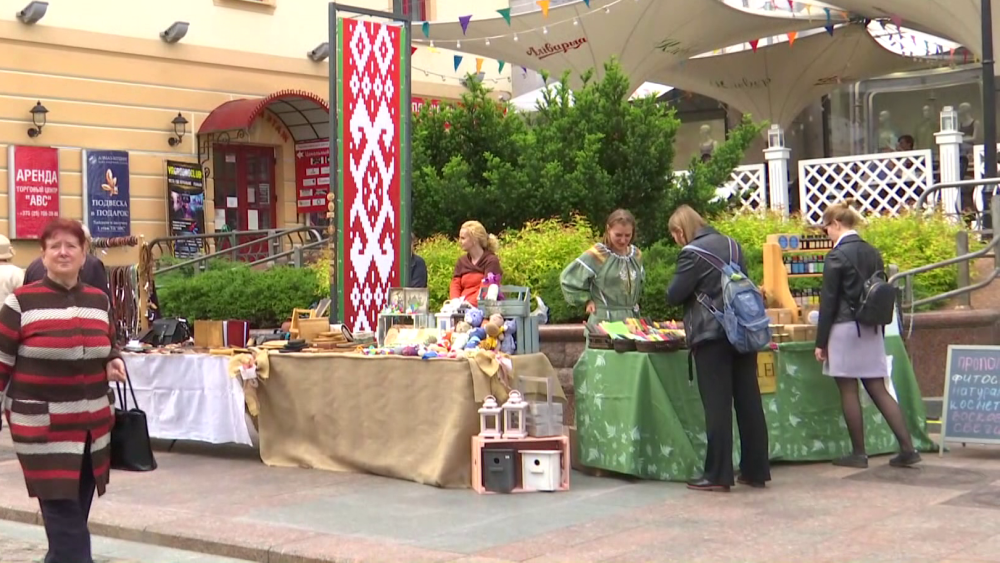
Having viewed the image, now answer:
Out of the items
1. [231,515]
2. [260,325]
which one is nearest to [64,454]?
[231,515]

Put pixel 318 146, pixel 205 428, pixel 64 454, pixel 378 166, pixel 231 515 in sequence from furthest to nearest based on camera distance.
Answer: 1. pixel 318 146
2. pixel 378 166
3. pixel 205 428
4. pixel 231 515
5. pixel 64 454

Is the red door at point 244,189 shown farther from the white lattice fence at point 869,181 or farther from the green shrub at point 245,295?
the white lattice fence at point 869,181

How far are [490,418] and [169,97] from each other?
1412 cm

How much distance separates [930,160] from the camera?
16.3 metres

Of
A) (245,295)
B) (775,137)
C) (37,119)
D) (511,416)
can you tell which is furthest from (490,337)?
(37,119)

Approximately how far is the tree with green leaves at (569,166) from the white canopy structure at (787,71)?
39.1 ft

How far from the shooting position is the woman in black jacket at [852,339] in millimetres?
8398

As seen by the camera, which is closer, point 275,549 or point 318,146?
point 275,549

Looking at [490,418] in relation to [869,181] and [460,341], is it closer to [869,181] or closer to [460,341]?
[460,341]

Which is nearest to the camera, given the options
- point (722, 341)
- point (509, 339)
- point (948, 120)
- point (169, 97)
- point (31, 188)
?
point (722, 341)

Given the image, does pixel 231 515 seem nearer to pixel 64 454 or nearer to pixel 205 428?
pixel 64 454

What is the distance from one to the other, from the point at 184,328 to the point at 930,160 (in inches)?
392

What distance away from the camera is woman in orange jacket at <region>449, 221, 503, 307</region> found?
9.75 meters

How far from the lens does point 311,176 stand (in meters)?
22.6
